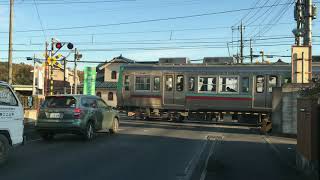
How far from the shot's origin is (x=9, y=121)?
10.9 m

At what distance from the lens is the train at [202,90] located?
28703 millimetres

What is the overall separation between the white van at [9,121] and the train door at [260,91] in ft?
63.7

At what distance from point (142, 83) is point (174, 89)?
7.64 ft

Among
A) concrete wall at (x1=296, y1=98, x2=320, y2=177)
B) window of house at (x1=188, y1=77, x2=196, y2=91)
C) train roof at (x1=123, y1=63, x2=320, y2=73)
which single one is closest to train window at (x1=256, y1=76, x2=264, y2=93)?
train roof at (x1=123, y1=63, x2=320, y2=73)

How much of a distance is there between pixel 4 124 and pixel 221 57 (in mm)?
27018

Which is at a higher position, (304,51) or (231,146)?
(304,51)

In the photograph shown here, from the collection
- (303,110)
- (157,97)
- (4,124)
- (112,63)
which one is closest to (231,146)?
(303,110)

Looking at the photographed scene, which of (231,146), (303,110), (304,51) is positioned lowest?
(231,146)

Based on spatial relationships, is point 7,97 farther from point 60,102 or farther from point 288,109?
point 288,109

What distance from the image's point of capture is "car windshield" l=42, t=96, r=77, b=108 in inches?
657

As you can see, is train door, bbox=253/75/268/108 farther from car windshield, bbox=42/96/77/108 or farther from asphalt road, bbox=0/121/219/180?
car windshield, bbox=42/96/77/108

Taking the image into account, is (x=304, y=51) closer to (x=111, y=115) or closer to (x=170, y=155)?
(x=111, y=115)

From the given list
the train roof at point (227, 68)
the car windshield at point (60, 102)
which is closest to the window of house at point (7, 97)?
the car windshield at point (60, 102)

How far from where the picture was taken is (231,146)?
16.1 m
